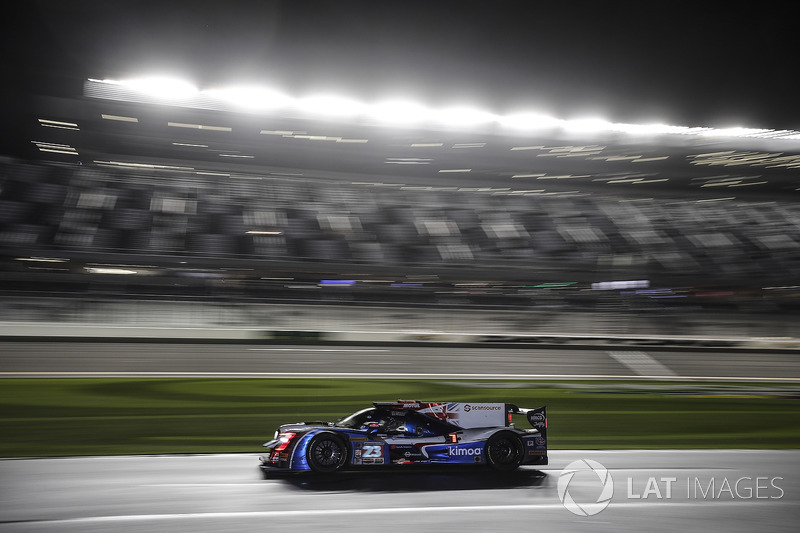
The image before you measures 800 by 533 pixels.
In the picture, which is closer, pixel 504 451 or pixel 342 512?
pixel 342 512

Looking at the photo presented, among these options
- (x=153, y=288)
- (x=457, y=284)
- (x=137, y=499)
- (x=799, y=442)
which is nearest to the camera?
(x=137, y=499)

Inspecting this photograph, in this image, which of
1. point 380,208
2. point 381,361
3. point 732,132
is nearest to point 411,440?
point 381,361

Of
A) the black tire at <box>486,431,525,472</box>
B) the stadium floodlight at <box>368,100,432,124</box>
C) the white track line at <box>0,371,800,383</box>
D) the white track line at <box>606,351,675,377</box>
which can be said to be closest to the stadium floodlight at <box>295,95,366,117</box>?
the stadium floodlight at <box>368,100,432,124</box>

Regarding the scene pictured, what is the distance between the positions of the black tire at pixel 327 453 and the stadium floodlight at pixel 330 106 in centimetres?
2580

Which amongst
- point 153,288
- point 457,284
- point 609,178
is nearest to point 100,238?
point 153,288

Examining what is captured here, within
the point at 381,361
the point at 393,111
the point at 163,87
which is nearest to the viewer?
the point at 381,361

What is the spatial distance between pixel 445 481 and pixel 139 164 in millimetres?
26641

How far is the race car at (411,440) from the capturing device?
705cm

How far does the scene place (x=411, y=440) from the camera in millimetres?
7312

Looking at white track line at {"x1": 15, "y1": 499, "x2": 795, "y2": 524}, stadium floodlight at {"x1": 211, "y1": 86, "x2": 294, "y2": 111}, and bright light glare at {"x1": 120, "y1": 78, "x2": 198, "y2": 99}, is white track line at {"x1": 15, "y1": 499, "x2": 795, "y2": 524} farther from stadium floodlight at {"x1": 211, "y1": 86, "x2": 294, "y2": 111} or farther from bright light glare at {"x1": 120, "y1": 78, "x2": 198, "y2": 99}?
stadium floodlight at {"x1": 211, "y1": 86, "x2": 294, "y2": 111}

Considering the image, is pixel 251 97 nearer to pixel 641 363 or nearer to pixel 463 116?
pixel 463 116

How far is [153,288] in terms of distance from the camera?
2086 centimetres

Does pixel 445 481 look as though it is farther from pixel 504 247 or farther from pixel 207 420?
pixel 504 247

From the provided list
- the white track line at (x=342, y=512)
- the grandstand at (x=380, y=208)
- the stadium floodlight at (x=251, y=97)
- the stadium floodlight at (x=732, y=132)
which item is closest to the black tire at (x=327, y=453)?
the white track line at (x=342, y=512)
